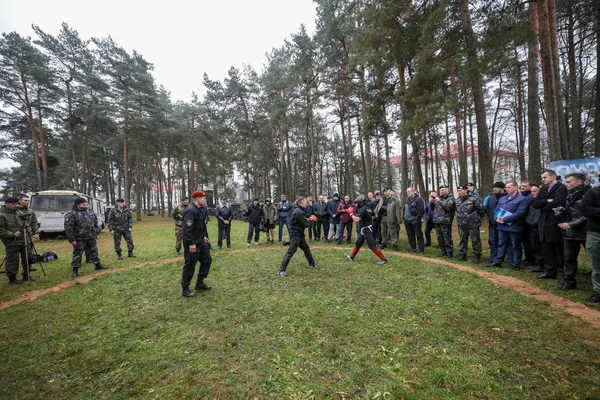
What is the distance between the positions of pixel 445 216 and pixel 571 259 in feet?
9.68

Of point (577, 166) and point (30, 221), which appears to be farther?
point (577, 166)

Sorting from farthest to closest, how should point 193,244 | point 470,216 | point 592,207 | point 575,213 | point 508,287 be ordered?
point 470,216 < point 508,287 < point 193,244 < point 575,213 < point 592,207

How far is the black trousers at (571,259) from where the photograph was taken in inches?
181

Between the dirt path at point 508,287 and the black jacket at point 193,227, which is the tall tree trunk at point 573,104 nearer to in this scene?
the dirt path at point 508,287

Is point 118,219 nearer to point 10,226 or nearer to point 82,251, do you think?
point 82,251

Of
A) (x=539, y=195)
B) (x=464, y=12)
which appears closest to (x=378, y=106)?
(x=464, y=12)

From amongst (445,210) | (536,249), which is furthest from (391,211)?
(536,249)

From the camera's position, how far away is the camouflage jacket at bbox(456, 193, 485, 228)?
6.80m

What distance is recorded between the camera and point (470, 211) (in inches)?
271

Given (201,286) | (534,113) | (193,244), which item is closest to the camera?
(193,244)

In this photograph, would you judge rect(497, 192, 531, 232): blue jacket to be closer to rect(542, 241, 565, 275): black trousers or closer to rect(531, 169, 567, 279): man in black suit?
rect(531, 169, 567, 279): man in black suit

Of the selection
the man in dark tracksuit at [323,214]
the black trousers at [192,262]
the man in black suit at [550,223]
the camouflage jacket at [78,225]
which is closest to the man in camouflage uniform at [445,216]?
the man in black suit at [550,223]

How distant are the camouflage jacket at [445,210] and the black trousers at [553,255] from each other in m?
2.17

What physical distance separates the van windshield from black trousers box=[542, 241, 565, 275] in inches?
787
